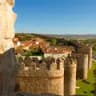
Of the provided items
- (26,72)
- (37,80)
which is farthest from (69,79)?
→ (26,72)

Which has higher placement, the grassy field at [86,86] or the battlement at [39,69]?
the battlement at [39,69]

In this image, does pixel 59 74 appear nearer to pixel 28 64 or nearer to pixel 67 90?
pixel 28 64

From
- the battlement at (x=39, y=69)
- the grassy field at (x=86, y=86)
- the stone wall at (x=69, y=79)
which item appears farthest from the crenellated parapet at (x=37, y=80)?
the grassy field at (x=86, y=86)

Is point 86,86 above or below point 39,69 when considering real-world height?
below

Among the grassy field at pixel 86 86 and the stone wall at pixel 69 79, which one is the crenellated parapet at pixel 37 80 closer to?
the stone wall at pixel 69 79

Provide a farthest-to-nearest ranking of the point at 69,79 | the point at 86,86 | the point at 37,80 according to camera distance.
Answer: the point at 86,86 < the point at 69,79 < the point at 37,80

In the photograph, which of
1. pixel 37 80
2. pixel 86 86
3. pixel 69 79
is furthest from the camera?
pixel 86 86

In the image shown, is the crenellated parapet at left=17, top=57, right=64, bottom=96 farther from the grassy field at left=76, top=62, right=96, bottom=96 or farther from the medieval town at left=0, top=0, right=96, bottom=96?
the grassy field at left=76, top=62, right=96, bottom=96

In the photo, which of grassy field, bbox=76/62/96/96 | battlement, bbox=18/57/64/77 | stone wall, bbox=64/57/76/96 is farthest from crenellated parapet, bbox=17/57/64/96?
grassy field, bbox=76/62/96/96

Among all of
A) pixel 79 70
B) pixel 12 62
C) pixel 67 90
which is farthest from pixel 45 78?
pixel 79 70

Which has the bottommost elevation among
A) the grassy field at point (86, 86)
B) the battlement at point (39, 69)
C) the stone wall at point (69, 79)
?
the grassy field at point (86, 86)

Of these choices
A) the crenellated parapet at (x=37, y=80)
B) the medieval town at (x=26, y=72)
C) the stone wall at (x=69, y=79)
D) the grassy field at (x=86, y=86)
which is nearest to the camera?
the medieval town at (x=26, y=72)

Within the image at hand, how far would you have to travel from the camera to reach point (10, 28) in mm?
4070

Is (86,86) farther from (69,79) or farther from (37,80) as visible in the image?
(37,80)
